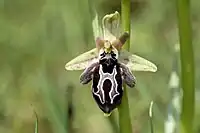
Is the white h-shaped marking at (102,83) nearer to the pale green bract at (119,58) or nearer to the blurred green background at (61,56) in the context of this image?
the pale green bract at (119,58)

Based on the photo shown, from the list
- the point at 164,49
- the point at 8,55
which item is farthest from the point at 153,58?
the point at 8,55

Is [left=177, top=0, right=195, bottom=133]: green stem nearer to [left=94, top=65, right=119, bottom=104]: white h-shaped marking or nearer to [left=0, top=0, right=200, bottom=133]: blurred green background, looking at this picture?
[left=94, top=65, right=119, bottom=104]: white h-shaped marking

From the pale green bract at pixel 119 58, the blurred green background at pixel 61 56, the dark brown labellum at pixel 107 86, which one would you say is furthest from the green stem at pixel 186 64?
the blurred green background at pixel 61 56

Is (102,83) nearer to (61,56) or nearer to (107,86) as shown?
(107,86)

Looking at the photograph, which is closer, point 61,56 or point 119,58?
point 119,58

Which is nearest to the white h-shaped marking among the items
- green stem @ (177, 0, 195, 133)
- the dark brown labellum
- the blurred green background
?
the dark brown labellum

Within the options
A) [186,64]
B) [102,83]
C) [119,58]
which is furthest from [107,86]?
[186,64]
